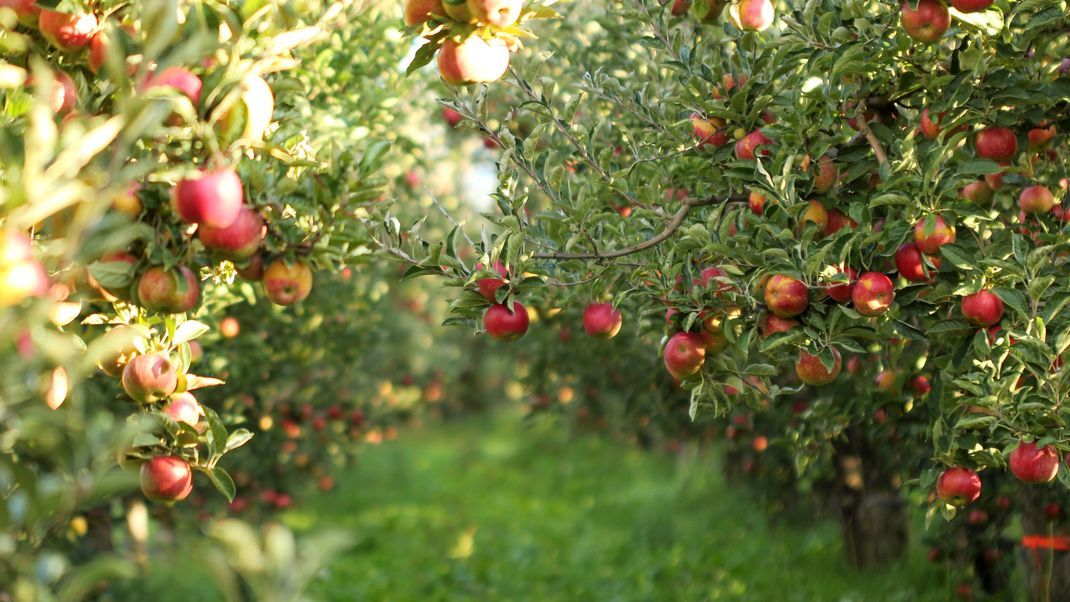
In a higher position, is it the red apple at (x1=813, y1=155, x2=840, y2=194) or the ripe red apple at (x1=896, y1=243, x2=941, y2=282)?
the red apple at (x1=813, y1=155, x2=840, y2=194)

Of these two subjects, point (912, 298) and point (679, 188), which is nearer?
point (912, 298)

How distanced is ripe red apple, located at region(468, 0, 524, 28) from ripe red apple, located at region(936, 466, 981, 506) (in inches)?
78.0

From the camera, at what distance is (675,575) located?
23.1ft

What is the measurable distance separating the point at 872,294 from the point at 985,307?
0.39 meters

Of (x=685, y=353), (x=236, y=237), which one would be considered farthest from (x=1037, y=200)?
(x=236, y=237)

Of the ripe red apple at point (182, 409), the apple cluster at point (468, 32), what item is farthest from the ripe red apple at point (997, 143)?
the ripe red apple at point (182, 409)

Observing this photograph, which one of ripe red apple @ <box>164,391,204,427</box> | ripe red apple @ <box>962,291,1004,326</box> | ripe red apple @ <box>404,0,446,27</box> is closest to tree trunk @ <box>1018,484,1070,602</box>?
ripe red apple @ <box>962,291,1004,326</box>

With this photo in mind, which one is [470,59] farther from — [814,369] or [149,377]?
[814,369]

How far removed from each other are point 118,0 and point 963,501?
286 cm

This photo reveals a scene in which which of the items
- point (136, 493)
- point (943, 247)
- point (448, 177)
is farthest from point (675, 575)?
point (448, 177)

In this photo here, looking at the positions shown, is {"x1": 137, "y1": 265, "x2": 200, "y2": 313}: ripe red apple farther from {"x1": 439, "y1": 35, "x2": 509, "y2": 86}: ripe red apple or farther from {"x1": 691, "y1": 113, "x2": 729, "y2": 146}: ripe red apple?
{"x1": 691, "y1": 113, "x2": 729, "y2": 146}: ripe red apple

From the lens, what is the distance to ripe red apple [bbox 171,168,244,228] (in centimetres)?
216

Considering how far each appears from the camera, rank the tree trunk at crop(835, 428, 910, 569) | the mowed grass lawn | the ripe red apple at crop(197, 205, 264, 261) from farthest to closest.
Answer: the mowed grass lawn < the tree trunk at crop(835, 428, 910, 569) < the ripe red apple at crop(197, 205, 264, 261)

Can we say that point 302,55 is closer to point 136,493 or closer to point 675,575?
point 136,493
